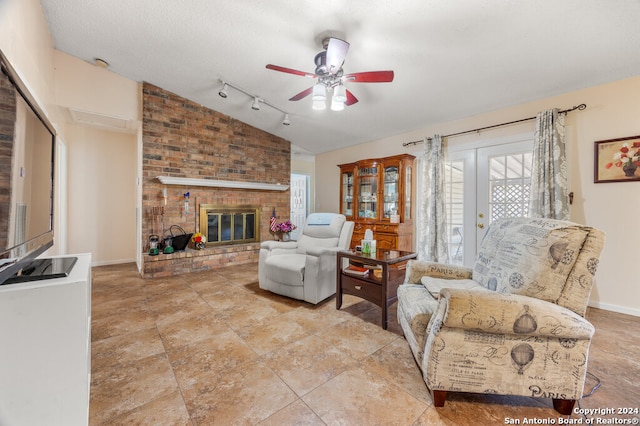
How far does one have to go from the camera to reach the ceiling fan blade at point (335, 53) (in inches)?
74.4

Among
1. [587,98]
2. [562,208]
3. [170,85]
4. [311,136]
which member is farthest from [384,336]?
[170,85]

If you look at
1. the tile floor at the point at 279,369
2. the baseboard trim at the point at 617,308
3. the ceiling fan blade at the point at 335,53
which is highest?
the ceiling fan blade at the point at 335,53

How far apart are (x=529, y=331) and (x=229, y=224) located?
14.2 feet

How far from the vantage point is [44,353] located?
101 centimetres

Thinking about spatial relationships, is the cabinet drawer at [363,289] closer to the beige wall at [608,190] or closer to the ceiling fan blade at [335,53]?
the ceiling fan blade at [335,53]

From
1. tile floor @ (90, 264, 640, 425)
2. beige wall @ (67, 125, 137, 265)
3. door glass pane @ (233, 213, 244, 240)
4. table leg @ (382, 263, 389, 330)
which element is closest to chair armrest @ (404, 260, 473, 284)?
table leg @ (382, 263, 389, 330)

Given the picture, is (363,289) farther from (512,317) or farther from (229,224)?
(229,224)

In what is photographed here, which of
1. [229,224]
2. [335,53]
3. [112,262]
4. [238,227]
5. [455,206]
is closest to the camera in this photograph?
[335,53]

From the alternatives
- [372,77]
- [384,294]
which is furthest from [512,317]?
[372,77]

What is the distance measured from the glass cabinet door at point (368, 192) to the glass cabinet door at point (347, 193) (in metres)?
0.29

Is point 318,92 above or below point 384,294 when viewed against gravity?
above

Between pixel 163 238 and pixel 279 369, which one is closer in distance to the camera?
pixel 279 369

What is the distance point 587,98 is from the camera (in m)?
2.66

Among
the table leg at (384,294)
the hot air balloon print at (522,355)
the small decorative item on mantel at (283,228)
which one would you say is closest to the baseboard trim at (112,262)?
the small decorative item on mantel at (283,228)
